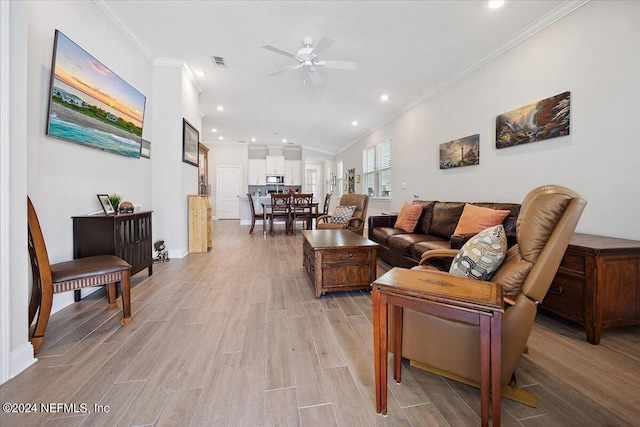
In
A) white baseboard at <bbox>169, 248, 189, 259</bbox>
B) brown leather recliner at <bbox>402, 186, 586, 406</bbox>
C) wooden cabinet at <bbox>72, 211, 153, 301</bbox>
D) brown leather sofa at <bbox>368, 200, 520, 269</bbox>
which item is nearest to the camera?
brown leather recliner at <bbox>402, 186, 586, 406</bbox>

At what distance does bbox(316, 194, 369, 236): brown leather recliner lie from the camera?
4.57 metres

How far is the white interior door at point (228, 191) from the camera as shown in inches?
383

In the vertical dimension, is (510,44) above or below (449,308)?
above

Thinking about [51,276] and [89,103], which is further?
[89,103]

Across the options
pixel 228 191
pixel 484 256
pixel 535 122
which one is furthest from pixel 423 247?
pixel 228 191

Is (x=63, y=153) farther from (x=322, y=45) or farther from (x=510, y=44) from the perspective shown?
(x=510, y=44)

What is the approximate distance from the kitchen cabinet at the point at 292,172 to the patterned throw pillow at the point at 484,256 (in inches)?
348

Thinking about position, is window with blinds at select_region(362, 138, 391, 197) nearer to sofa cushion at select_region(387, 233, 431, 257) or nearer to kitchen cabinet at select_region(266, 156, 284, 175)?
sofa cushion at select_region(387, 233, 431, 257)

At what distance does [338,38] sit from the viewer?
321 centimetres

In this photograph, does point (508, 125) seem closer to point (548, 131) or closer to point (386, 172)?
point (548, 131)

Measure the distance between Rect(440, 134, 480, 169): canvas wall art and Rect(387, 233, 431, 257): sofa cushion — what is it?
1.40m

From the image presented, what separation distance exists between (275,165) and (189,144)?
5.31m

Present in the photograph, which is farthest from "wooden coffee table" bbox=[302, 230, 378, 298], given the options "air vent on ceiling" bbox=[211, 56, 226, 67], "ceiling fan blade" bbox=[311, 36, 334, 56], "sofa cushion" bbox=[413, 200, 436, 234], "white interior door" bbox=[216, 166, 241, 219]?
"white interior door" bbox=[216, 166, 241, 219]

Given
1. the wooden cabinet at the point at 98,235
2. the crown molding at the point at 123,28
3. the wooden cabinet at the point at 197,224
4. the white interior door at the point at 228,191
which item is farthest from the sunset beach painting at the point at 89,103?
the white interior door at the point at 228,191
